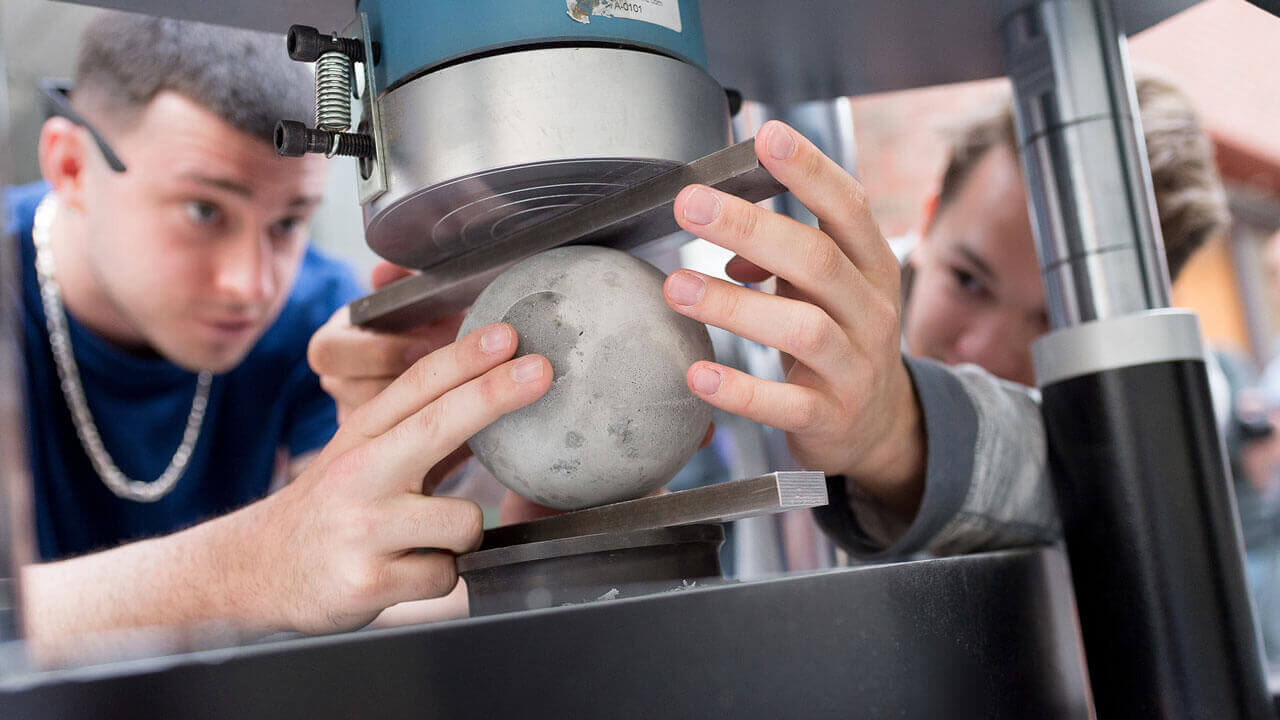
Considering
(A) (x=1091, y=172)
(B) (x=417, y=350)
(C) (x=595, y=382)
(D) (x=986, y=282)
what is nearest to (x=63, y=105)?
(B) (x=417, y=350)

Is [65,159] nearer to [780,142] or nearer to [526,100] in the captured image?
[526,100]

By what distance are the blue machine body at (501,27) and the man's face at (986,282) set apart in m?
0.90

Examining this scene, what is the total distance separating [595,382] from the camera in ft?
1.66

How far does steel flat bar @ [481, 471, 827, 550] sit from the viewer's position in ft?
1.52

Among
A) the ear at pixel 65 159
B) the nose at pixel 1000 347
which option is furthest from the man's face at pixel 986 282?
the ear at pixel 65 159

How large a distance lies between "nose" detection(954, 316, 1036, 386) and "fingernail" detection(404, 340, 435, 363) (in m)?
0.85

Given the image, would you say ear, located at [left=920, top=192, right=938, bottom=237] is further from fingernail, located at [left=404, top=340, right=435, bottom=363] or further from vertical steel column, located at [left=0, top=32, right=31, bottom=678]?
vertical steel column, located at [left=0, top=32, right=31, bottom=678]

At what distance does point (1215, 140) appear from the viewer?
4023 millimetres

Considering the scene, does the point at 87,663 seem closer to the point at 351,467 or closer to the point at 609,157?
the point at 351,467

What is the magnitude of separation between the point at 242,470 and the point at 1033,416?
106 cm

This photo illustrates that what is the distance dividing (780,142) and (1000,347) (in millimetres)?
968

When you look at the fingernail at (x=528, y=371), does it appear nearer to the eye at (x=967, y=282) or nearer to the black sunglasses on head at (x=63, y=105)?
the black sunglasses on head at (x=63, y=105)

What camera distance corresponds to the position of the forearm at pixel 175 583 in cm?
59

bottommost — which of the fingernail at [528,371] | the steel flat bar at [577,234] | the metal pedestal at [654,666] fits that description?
the metal pedestal at [654,666]
